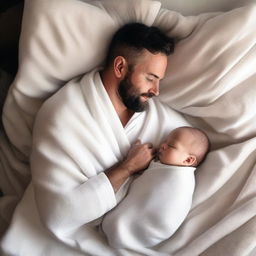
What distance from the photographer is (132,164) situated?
119 centimetres

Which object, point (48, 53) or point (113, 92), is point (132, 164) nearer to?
point (113, 92)

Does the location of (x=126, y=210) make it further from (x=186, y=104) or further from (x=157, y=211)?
(x=186, y=104)

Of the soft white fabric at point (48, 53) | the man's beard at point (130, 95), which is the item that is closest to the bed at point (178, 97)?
the soft white fabric at point (48, 53)

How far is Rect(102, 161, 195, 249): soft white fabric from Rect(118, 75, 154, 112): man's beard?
204mm

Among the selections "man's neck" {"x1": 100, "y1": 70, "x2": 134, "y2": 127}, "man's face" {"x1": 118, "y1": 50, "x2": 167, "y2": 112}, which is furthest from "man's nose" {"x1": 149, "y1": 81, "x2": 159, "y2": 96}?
"man's neck" {"x1": 100, "y1": 70, "x2": 134, "y2": 127}

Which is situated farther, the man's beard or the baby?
the man's beard

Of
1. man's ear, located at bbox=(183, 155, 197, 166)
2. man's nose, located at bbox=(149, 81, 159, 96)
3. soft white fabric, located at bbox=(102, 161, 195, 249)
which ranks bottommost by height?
soft white fabric, located at bbox=(102, 161, 195, 249)

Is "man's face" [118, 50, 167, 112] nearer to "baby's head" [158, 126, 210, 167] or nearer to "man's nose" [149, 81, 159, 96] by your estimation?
"man's nose" [149, 81, 159, 96]

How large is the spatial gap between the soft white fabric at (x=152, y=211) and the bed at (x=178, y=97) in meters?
0.05

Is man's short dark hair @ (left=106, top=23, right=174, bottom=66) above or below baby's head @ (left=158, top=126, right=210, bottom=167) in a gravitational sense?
above

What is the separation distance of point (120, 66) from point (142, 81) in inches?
3.2

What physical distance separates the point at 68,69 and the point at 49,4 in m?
0.19

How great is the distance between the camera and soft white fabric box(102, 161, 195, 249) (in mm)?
1121

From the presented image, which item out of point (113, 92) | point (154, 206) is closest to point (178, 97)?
point (113, 92)
